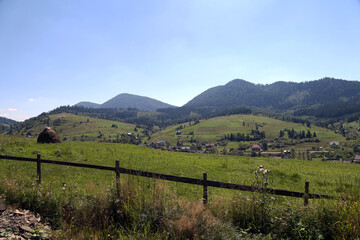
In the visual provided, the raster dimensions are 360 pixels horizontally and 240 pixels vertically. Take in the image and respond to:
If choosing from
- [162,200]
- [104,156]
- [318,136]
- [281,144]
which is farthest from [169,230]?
[318,136]

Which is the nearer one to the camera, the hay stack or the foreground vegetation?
the foreground vegetation

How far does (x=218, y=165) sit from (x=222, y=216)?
1472cm

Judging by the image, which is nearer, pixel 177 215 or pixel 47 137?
pixel 177 215

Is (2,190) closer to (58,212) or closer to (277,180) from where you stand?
(58,212)

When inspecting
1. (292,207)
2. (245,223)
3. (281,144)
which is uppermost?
(292,207)

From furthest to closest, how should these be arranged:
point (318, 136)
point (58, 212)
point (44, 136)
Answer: point (318, 136) < point (44, 136) < point (58, 212)

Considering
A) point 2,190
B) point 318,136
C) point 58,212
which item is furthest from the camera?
point 318,136

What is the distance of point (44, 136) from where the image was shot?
90.4 ft

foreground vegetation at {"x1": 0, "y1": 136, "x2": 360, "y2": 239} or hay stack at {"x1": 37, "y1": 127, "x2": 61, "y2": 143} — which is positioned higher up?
hay stack at {"x1": 37, "y1": 127, "x2": 61, "y2": 143}

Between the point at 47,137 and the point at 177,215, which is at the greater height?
the point at 47,137

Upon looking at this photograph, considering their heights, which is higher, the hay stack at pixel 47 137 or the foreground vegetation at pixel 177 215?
the hay stack at pixel 47 137

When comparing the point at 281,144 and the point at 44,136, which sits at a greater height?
the point at 44,136

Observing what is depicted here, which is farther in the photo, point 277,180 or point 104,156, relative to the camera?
point 104,156

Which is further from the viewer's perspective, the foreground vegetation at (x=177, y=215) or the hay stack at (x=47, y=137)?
the hay stack at (x=47, y=137)
